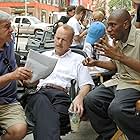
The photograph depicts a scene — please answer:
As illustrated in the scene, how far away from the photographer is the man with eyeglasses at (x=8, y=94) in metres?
3.45

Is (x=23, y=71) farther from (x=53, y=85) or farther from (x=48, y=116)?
(x=53, y=85)

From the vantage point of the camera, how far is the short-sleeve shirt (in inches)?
143

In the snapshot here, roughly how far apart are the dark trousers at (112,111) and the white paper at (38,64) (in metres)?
0.64

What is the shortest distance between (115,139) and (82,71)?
2.80 ft

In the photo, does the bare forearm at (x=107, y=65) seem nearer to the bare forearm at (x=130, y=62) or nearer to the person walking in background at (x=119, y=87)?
the person walking in background at (x=119, y=87)

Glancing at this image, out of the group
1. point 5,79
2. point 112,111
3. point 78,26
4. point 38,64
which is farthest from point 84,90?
point 78,26

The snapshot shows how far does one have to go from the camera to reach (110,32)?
147 inches

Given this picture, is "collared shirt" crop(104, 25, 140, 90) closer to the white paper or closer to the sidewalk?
the white paper

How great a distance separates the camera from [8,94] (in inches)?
147

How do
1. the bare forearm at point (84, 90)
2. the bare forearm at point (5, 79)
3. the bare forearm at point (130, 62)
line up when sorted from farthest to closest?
the bare forearm at point (84, 90) < the bare forearm at point (130, 62) < the bare forearm at point (5, 79)

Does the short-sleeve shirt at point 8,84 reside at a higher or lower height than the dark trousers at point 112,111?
higher

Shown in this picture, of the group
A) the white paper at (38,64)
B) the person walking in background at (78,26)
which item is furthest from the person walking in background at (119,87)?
the person walking in background at (78,26)

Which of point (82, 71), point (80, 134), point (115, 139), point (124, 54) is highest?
point (124, 54)

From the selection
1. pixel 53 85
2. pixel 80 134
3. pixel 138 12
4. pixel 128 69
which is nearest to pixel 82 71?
pixel 53 85
